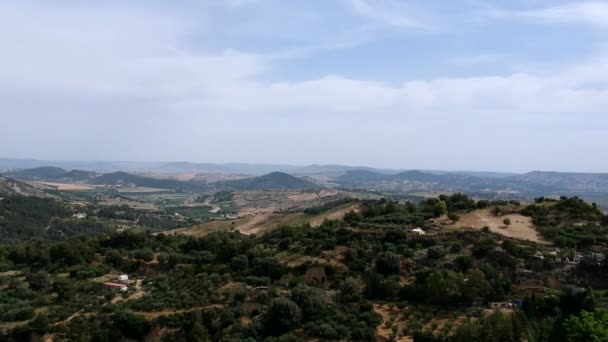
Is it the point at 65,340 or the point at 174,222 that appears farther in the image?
the point at 174,222

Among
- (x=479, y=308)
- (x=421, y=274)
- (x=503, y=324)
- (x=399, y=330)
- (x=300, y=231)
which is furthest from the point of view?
(x=300, y=231)

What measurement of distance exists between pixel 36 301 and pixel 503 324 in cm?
3120

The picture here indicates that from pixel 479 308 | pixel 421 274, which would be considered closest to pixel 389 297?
pixel 421 274

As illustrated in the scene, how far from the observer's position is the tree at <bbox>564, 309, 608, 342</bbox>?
2172 centimetres

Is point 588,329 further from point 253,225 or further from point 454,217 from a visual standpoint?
point 253,225

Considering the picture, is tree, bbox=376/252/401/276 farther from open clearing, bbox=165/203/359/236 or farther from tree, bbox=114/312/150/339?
open clearing, bbox=165/203/359/236

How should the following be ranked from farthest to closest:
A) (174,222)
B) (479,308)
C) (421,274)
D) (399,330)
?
(174,222) → (421,274) → (479,308) → (399,330)

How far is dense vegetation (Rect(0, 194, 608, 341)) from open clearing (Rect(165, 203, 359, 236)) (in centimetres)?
3434

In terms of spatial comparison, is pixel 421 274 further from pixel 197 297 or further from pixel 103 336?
pixel 103 336

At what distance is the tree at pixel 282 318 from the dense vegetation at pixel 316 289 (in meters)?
0.07

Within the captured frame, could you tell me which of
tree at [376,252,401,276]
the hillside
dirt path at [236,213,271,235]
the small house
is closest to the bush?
tree at [376,252,401,276]

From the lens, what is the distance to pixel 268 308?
30.0m

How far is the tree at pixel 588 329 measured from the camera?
21.7m

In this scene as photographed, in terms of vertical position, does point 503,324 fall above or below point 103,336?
above
